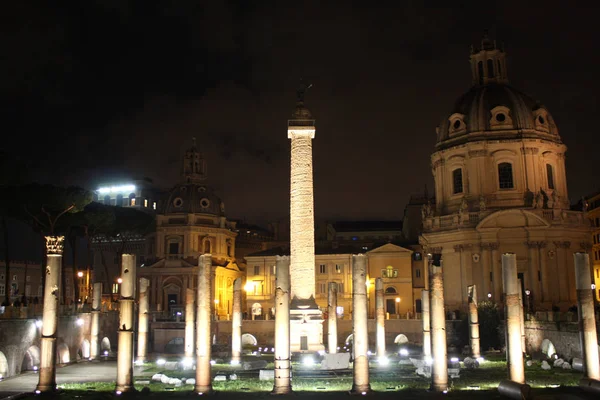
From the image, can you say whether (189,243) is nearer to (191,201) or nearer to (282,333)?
(191,201)

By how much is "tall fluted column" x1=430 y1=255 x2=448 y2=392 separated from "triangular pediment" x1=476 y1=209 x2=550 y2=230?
27284mm

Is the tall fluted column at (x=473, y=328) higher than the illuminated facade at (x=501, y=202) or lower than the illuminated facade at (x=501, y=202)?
lower

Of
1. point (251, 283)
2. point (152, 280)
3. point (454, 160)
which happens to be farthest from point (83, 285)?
point (454, 160)

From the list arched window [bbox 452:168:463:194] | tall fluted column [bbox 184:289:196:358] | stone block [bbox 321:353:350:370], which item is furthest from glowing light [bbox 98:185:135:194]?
stone block [bbox 321:353:350:370]

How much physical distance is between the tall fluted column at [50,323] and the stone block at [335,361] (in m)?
13.7

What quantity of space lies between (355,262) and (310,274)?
556 inches

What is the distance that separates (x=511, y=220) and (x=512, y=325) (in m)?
30.6

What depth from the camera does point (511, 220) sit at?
54.6 meters

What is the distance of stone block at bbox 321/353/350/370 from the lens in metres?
34.1

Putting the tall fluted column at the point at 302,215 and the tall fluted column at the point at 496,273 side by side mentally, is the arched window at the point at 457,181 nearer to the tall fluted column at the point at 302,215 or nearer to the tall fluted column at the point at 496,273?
the tall fluted column at the point at 496,273

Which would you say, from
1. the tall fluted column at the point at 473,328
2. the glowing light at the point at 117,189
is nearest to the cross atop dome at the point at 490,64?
the tall fluted column at the point at 473,328

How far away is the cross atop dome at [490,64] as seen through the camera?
205 feet

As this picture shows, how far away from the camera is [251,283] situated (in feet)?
244

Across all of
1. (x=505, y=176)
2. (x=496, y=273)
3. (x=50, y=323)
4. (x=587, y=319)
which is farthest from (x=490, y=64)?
(x=50, y=323)
